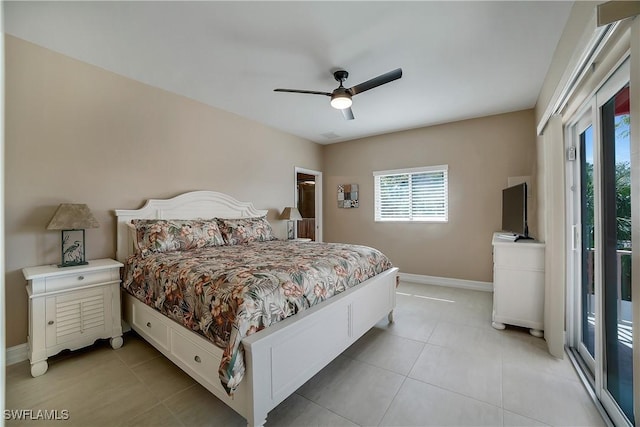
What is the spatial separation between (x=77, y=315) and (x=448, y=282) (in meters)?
4.46

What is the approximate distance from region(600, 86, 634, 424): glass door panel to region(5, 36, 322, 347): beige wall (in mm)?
3838

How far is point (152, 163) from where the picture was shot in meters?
3.35

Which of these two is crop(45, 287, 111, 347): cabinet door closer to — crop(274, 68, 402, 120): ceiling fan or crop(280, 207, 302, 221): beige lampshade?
crop(274, 68, 402, 120): ceiling fan

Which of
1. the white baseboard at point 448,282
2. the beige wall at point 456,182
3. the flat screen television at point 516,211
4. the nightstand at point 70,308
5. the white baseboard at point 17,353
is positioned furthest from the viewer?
the white baseboard at point 448,282

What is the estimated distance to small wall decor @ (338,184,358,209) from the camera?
5.55m

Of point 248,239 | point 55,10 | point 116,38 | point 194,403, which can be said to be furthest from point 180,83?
point 194,403

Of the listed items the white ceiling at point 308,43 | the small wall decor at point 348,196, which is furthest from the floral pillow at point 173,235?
the small wall decor at point 348,196

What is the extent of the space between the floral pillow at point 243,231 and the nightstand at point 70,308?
1.16 metres

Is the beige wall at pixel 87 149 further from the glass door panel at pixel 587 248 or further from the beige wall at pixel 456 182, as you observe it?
the glass door panel at pixel 587 248

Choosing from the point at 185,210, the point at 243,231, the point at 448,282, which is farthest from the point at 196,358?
the point at 448,282

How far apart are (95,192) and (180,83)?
142 cm

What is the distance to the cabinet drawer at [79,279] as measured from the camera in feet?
7.75

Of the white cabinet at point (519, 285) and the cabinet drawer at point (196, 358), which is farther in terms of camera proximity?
the white cabinet at point (519, 285)

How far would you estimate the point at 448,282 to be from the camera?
15.0ft
